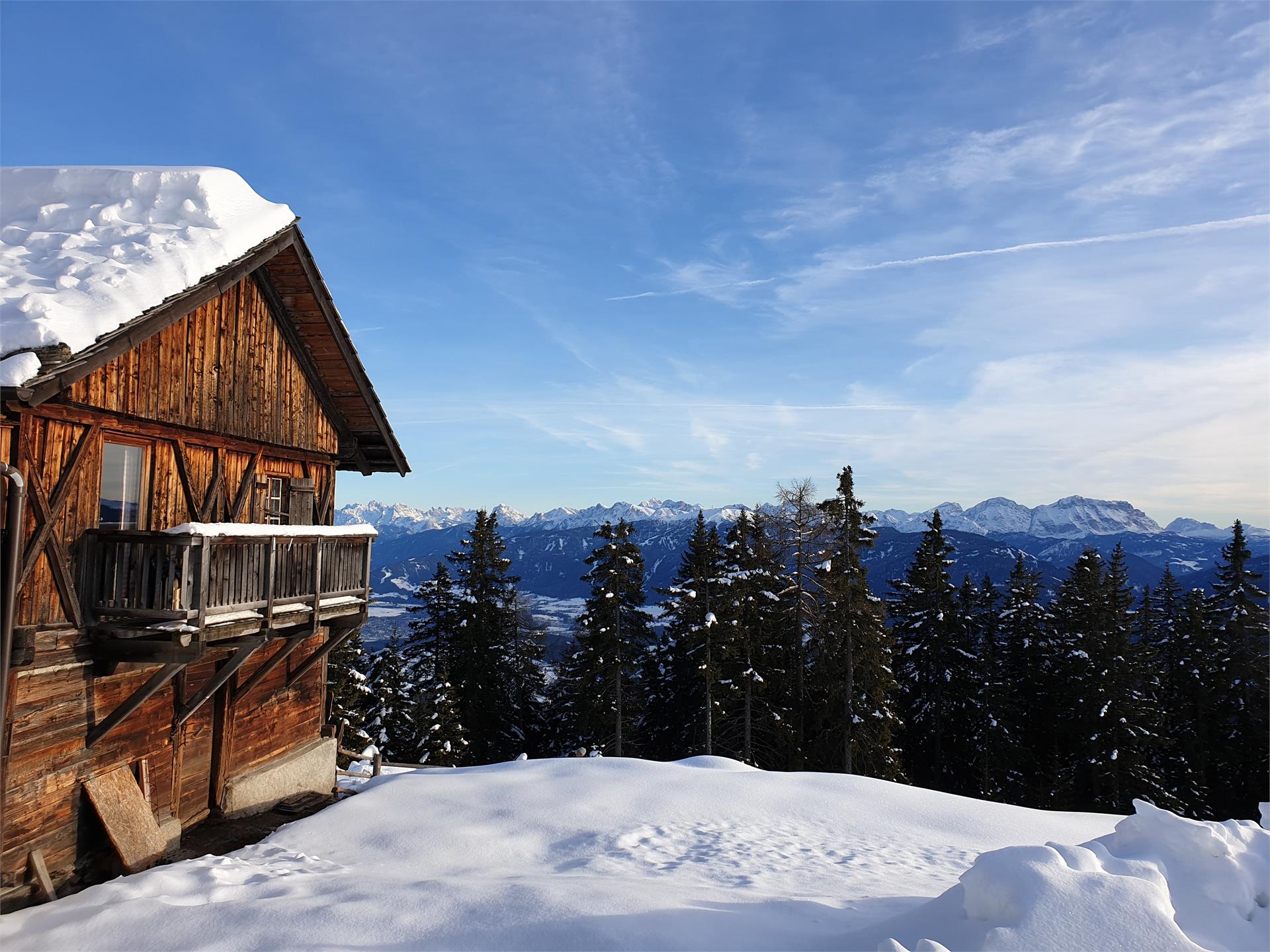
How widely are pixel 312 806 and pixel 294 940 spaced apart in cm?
948

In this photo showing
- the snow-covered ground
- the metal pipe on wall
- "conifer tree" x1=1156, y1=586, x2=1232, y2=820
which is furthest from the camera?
"conifer tree" x1=1156, y1=586, x2=1232, y2=820

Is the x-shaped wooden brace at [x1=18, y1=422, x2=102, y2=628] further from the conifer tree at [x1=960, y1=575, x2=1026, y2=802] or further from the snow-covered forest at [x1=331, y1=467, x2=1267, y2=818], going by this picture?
the conifer tree at [x1=960, y1=575, x2=1026, y2=802]

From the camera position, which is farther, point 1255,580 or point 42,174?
point 1255,580

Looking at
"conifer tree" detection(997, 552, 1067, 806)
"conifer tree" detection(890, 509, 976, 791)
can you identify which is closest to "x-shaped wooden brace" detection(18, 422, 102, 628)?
"conifer tree" detection(890, 509, 976, 791)

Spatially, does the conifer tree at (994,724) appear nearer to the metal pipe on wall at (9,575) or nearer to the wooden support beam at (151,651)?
the wooden support beam at (151,651)

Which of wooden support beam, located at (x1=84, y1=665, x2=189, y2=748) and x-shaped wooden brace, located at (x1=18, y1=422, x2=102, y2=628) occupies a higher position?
x-shaped wooden brace, located at (x1=18, y1=422, x2=102, y2=628)

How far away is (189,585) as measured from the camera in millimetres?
10047

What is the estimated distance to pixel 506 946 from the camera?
6.86 metres

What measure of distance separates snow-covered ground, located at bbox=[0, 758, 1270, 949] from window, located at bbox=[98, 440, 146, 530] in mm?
4985

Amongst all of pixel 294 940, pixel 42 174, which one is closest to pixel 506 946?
pixel 294 940

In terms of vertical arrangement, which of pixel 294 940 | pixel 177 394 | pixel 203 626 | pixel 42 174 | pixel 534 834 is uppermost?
pixel 42 174

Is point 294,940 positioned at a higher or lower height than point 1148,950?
lower

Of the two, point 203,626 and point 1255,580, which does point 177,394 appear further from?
point 1255,580

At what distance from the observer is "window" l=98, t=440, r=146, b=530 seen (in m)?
10.7
